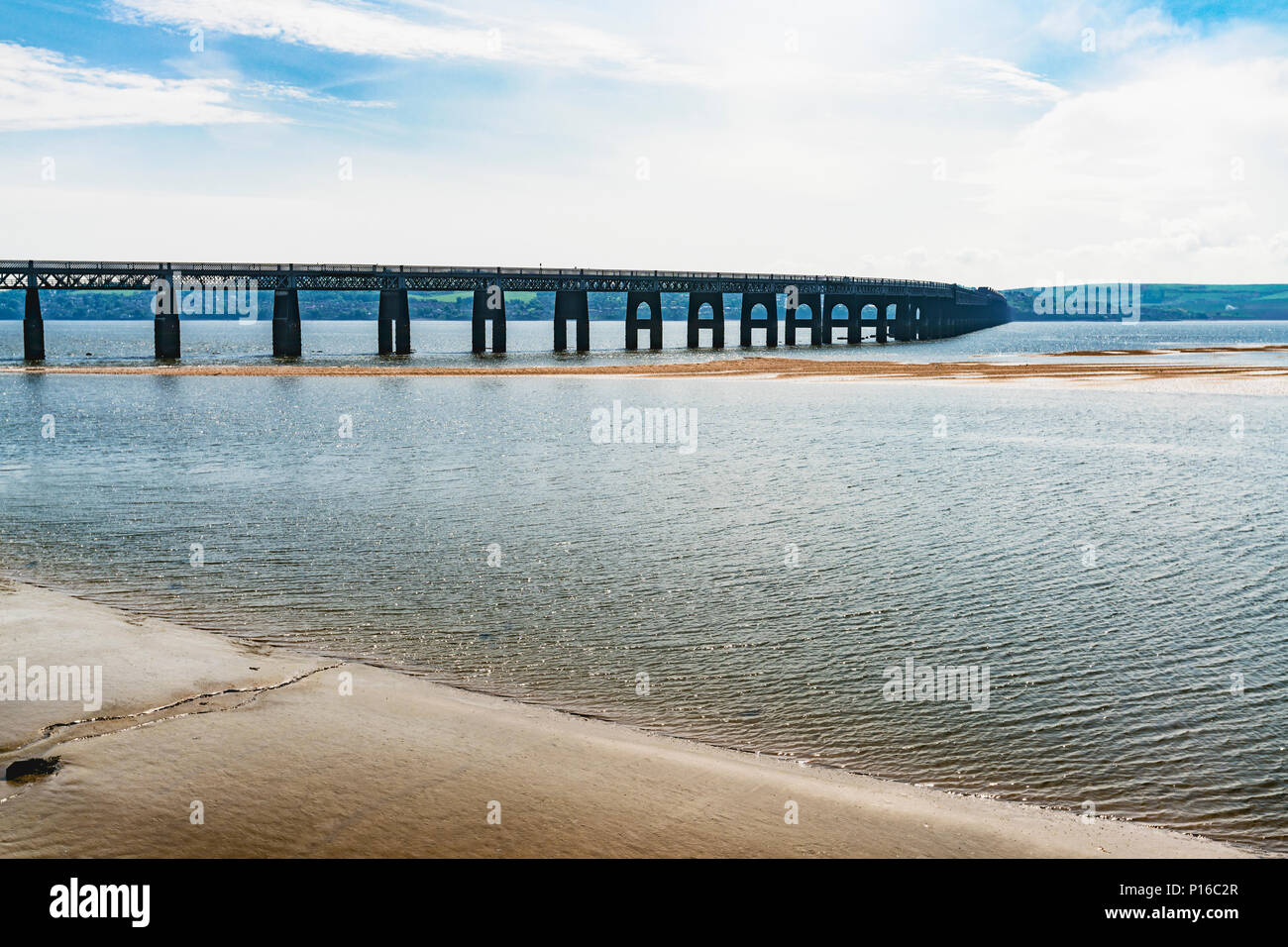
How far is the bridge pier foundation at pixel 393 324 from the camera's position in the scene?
130375 millimetres

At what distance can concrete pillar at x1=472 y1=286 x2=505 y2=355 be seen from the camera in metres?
135

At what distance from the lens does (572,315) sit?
142375mm

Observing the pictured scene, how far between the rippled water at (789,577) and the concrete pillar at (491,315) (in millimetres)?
91815

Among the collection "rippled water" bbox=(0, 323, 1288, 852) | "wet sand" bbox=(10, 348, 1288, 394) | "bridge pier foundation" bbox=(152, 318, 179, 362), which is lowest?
"rippled water" bbox=(0, 323, 1288, 852)

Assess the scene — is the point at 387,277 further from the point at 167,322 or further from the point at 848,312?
the point at 848,312

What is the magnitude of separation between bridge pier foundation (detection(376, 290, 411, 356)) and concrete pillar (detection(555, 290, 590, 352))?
19.9 meters

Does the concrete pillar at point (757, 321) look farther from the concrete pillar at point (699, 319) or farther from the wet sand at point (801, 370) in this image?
the wet sand at point (801, 370)

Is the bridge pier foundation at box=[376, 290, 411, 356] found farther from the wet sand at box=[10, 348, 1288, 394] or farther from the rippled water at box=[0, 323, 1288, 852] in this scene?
the rippled water at box=[0, 323, 1288, 852]

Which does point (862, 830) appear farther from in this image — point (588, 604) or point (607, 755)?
point (588, 604)

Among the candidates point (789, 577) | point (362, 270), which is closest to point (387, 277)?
point (362, 270)

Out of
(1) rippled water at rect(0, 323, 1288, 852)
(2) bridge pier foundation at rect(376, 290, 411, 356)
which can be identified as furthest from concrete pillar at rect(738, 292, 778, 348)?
(1) rippled water at rect(0, 323, 1288, 852)
